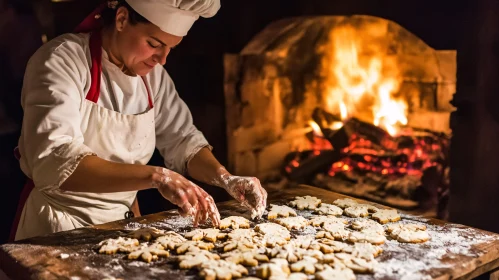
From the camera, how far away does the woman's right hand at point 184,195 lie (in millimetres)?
2025

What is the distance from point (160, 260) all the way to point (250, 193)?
0.64 meters

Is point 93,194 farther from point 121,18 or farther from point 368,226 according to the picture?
point 368,226

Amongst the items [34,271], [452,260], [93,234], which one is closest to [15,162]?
[93,234]

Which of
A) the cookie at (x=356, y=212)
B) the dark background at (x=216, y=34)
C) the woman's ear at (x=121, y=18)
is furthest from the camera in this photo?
the dark background at (x=216, y=34)

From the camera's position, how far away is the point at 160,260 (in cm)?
190

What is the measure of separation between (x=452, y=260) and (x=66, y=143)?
1.43 m

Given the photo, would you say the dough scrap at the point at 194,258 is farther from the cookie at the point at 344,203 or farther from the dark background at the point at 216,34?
the dark background at the point at 216,34

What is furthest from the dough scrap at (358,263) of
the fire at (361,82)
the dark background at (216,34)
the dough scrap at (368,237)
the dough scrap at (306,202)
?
the fire at (361,82)

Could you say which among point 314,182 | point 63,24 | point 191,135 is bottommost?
point 314,182

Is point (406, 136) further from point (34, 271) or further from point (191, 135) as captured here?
point (34, 271)

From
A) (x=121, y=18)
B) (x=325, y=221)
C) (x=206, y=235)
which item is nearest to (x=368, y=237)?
(x=325, y=221)

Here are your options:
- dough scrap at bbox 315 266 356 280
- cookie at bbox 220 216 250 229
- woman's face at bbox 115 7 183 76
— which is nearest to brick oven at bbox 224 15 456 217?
woman's face at bbox 115 7 183 76

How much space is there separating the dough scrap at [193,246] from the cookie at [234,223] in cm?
22

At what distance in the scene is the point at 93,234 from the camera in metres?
2.18
